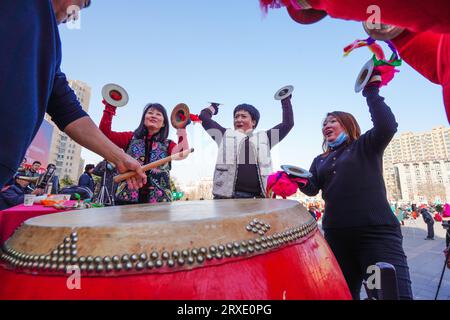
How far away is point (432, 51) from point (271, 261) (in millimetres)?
1238

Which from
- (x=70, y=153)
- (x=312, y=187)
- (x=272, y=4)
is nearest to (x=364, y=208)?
(x=312, y=187)

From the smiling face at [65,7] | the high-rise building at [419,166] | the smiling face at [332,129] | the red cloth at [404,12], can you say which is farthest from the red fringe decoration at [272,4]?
the high-rise building at [419,166]

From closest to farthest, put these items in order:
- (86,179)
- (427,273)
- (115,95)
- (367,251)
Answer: (367,251), (115,95), (427,273), (86,179)

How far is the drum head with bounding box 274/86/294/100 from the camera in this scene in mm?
3008

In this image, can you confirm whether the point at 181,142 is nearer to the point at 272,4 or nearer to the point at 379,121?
the point at 272,4

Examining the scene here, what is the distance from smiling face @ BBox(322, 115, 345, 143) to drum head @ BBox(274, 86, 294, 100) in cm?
100

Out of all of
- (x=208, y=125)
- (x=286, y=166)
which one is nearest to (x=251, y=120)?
(x=208, y=125)

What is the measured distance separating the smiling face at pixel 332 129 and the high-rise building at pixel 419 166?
56.2 m

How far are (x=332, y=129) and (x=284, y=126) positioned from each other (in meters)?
0.85

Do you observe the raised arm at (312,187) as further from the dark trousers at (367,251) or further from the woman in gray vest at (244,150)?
the woman in gray vest at (244,150)

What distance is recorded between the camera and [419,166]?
55.8 metres

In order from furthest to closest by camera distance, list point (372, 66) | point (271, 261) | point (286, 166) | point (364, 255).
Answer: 1. point (286, 166)
2. point (372, 66)
3. point (364, 255)
4. point (271, 261)
